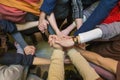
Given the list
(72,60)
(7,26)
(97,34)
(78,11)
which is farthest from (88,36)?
(7,26)

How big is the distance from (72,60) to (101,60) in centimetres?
15

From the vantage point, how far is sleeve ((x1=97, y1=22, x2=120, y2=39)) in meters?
1.32

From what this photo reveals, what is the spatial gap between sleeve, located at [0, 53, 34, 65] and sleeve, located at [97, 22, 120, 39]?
0.43 metres

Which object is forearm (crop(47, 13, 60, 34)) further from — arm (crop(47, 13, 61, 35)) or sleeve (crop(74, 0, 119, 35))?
sleeve (crop(74, 0, 119, 35))

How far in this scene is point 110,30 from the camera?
4.35ft

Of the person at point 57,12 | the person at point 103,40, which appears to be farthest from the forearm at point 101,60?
the person at point 57,12

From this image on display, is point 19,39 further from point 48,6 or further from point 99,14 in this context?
point 99,14

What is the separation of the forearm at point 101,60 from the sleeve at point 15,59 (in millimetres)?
303

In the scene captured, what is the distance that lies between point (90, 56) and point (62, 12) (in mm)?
388

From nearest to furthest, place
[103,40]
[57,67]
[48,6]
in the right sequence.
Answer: [57,67]
[103,40]
[48,6]

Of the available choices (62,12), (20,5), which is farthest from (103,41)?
(20,5)

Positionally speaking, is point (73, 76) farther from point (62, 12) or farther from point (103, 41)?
point (62, 12)

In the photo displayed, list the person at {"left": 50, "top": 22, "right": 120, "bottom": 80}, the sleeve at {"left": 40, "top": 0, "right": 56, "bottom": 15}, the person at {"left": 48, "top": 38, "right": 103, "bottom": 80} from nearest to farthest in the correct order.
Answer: the person at {"left": 48, "top": 38, "right": 103, "bottom": 80} < the person at {"left": 50, "top": 22, "right": 120, "bottom": 80} < the sleeve at {"left": 40, "top": 0, "right": 56, "bottom": 15}

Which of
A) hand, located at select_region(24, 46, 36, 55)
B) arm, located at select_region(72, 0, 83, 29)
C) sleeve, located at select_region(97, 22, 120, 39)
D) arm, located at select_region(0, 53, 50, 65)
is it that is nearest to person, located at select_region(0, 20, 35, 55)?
hand, located at select_region(24, 46, 36, 55)
